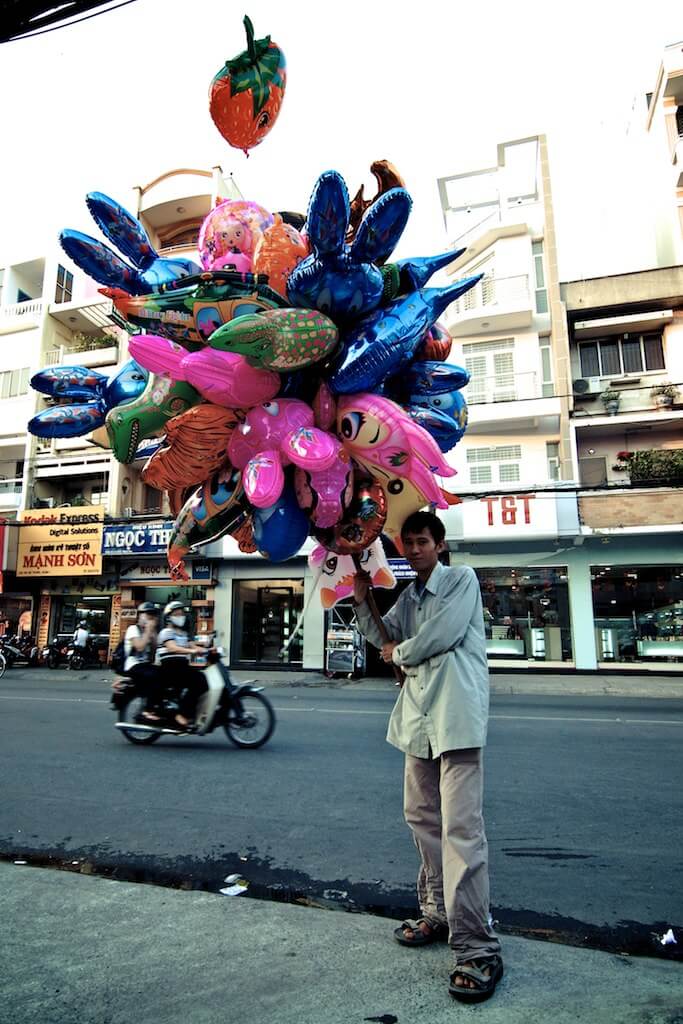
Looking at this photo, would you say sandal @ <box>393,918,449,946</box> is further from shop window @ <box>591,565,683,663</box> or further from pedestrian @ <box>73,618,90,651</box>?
Result: pedestrian @ <box>73,618,90,651</box>

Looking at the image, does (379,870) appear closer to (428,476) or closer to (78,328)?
(428,476)

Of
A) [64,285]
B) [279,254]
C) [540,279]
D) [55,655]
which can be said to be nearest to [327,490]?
[279,254]

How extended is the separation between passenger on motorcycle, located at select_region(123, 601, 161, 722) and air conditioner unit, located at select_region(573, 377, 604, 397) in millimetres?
14614

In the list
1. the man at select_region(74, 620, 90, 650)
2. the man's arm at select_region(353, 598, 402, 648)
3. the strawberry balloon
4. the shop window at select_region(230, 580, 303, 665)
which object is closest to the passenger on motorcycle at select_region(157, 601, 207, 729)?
the man's arm at select_region(353, 598, 402, 648)

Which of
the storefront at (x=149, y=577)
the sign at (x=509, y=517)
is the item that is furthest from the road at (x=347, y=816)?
the storefront at (x=149, y=577)

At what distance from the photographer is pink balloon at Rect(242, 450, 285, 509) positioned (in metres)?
2.49

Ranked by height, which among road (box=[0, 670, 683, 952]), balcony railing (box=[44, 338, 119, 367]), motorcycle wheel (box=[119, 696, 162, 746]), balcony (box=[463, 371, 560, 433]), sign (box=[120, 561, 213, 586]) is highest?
balcony railing (box=[44, 338, 119, 367])

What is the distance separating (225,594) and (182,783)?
14102 millimetres

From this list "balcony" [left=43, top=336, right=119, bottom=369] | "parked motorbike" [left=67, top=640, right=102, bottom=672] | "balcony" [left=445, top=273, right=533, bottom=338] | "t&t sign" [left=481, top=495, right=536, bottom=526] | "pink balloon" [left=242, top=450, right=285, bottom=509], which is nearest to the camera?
"pink balloon" [left=242, top=450, right=285, bottom=509]

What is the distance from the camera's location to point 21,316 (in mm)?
23938

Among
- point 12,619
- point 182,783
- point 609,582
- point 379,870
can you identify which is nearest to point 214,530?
point 379,870

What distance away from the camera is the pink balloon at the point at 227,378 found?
245 centimetres

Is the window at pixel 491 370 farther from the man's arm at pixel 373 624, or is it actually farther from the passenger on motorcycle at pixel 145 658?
the man's arm at pixel 373 624

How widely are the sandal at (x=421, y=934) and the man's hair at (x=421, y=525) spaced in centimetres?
150
